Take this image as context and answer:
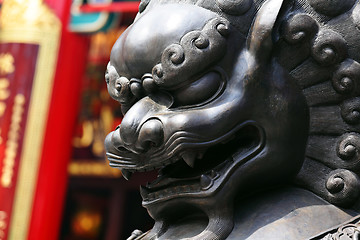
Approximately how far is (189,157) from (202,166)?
7 cm

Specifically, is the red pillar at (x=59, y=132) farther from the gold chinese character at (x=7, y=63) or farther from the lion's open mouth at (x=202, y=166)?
the lion's open mouth at (x=202, y=166)

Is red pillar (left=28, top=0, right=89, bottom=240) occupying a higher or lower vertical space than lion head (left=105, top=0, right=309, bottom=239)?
lower

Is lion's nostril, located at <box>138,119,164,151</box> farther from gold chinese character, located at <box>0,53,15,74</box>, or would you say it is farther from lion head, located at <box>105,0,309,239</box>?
gold chinese character, located at <box>0,53,15,74</box>

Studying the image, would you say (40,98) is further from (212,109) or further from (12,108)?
(212,109)

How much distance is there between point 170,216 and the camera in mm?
1057

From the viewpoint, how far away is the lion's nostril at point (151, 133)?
3.14 feet

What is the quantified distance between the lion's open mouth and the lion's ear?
0.13 m

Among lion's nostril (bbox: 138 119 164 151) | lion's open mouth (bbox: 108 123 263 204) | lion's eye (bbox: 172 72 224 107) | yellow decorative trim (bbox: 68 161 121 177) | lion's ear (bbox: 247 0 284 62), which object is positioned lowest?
yellow decorative trim (bbox: 68 161 121 177)

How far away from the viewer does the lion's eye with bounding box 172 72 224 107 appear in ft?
3.21

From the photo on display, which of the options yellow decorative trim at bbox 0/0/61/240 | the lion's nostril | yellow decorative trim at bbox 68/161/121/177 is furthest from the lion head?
yellow decorative trim at bbox 68/161/121/177

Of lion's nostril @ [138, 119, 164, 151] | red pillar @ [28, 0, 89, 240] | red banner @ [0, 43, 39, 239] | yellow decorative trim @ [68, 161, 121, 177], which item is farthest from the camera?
yellow decorative trim @ [68, 161, 121, 177]

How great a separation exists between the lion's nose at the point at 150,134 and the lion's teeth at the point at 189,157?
45 millimetres

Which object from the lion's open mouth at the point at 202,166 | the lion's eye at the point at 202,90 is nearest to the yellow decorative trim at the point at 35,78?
the lion's open mouth at the point at 202,166

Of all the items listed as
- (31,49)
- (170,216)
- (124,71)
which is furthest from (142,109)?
(31,49)
